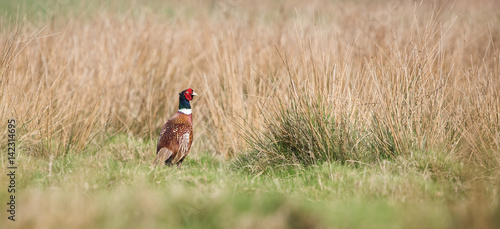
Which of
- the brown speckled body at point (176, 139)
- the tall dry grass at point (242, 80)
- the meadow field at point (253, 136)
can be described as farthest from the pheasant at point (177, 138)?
the tall dry grass at point (242, 80)

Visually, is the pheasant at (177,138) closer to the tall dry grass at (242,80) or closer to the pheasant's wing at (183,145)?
the pheasant's wing at (183,145)

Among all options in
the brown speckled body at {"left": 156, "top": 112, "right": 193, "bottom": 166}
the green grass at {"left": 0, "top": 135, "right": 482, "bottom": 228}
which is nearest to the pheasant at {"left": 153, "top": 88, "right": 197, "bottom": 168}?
the brown speckled body at {"left": 156, "top": 112, "right": 193, "bottom": 166}

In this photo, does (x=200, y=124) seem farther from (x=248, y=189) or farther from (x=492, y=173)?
(x=492, y=173)

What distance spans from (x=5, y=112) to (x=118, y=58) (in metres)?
1.81

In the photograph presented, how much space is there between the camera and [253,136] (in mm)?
4121

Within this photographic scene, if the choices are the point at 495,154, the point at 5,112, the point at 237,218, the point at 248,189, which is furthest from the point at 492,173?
the point at 5,112

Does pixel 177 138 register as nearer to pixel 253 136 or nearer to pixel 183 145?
pixel 183 145

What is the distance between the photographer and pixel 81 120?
4262 millimetres

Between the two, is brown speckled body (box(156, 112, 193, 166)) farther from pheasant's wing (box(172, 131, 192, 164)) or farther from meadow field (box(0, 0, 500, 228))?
meadow field (box(0, 0, 500, 228))

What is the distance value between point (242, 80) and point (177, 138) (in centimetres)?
135

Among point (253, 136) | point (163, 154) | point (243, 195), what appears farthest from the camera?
point (253, 136)

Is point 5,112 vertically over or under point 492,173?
over

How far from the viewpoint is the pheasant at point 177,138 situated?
147 inches

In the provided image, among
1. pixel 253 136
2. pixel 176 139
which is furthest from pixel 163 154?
pixel 253 136
